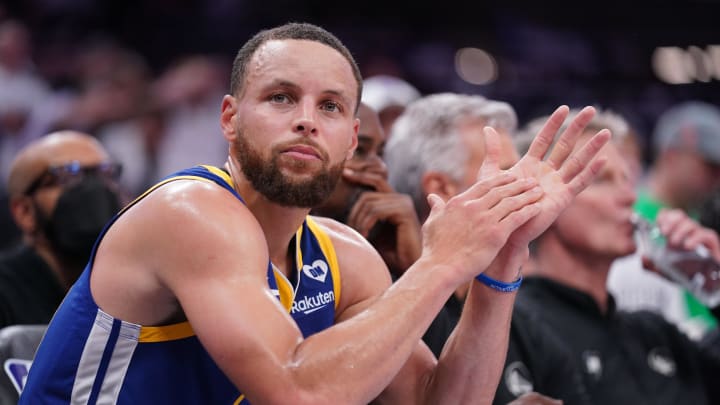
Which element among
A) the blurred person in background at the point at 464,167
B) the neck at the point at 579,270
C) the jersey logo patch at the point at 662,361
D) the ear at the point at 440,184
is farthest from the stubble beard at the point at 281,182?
the jersey logo patch at the point at 662,361

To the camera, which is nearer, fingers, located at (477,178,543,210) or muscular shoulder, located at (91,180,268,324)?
muscular shoulder, located at (91,180,268,324)

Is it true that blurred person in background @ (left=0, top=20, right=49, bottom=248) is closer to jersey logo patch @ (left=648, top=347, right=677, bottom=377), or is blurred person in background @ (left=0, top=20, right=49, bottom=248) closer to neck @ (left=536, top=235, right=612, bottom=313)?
neck @ (left=536, top=235, right=612, bottom=313)

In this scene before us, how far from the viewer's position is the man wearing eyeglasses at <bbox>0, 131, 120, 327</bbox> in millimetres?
3543

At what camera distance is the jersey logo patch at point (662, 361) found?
3.91 meters

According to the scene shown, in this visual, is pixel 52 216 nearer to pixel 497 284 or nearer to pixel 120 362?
pixel 120 362

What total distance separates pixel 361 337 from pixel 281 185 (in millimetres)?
455

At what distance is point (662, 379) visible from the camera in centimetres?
388

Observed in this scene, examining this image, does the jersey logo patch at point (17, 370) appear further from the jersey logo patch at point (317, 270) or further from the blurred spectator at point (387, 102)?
the blurred spectator at point (387, 102)

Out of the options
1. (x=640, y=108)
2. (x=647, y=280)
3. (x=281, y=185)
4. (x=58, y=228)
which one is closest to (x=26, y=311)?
(x=58, y=228)

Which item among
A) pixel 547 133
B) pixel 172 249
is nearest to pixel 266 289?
pixel 172 249

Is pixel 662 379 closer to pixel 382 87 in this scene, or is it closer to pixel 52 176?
pixel 382 87

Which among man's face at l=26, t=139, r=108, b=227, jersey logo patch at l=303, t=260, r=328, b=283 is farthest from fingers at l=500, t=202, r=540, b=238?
man's face at l=26, t=139, r=108, b=227

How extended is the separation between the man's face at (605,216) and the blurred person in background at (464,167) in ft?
1.44

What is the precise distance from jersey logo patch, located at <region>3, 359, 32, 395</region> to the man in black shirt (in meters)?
1.84
